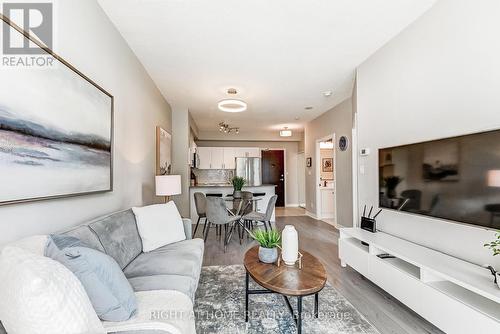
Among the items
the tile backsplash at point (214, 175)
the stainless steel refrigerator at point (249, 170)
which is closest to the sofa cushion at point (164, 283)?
the stainless steel refrigerator at point (249, 170)

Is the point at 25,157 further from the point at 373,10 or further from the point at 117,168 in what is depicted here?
the point at 373,10

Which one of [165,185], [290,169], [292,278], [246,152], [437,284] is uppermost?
[246,152]

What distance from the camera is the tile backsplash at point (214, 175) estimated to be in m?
8.08

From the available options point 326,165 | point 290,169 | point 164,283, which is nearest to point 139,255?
point 164,283

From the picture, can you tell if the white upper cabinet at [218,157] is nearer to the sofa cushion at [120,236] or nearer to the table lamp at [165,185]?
the table lamp at [165,185]

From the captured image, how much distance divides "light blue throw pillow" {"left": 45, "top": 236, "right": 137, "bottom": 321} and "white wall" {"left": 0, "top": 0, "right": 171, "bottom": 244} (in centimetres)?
33

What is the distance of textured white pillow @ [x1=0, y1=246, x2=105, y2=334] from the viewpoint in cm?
75

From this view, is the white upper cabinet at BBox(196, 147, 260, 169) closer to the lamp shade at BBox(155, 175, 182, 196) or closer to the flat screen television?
the lamp shade at BBox(155, 175, 182, 196)

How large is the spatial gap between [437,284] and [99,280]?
2185 mm

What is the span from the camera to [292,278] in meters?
1.63

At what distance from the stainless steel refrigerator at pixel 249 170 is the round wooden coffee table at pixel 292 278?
5.91 metres

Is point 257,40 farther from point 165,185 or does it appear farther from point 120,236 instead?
point 120,236

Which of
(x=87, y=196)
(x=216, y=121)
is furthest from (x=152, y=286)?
(x=216, y=121)

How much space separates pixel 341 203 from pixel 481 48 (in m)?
3.73
